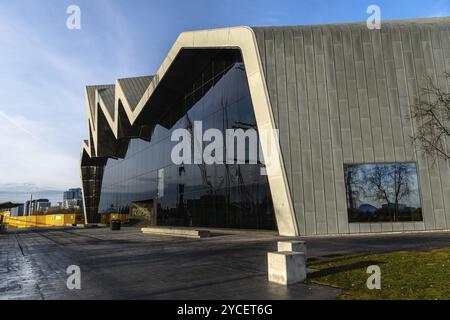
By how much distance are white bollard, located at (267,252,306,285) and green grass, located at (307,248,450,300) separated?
0.33 meters

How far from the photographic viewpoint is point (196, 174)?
97.1 feet

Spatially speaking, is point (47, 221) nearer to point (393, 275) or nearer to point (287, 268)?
point (287, 268)

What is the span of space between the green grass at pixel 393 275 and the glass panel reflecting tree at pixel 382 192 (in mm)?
8993

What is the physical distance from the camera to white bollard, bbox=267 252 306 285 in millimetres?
7557

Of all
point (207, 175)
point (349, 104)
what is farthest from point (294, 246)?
point (207, 175)

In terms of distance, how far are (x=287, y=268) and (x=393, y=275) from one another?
2.42m

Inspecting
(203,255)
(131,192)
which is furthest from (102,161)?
(203,255)

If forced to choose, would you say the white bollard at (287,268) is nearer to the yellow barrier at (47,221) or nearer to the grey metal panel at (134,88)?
the grey metal panel at (134,88)

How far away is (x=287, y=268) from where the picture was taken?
7539 mm

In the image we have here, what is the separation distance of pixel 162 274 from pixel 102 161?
55589 mm

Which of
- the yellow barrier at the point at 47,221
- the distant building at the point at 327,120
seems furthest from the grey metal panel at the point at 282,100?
the yellow barrier at the point at 47,221

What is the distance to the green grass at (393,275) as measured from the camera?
6.43 m

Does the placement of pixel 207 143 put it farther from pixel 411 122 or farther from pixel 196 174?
pixel 411 122
